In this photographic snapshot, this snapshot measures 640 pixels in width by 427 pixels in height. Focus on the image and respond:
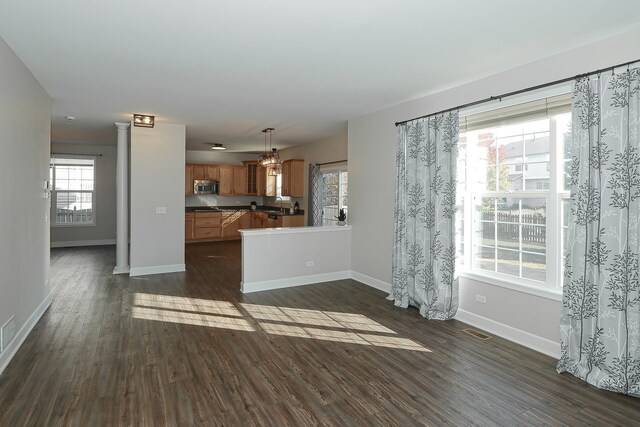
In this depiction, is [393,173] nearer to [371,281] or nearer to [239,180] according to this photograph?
[371,281]

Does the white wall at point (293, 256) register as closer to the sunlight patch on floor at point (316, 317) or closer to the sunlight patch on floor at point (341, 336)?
the sunlight patch on floor at point (316, 317)

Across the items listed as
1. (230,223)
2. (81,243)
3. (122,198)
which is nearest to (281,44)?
(122,198)

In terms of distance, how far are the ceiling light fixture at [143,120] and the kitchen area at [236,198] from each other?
12.5 feet

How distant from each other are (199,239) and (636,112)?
30.5 ft

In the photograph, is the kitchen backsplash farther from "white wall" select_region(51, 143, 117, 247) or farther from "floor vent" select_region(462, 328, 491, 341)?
"floor vent" select_region(462, 328, 491, 341)

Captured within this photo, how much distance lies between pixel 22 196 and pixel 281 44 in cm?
277

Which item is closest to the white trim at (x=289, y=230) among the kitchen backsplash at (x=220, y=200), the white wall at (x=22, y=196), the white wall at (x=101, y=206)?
the white wall at (x=22, y=196)

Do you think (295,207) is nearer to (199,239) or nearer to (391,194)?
(199,239)

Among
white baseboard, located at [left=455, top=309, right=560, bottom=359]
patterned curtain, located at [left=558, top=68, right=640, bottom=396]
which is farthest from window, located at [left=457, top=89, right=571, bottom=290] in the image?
white baseboard, located at [left=455, top=309, right=560, bottom=359]

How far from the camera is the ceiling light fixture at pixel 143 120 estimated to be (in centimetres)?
559

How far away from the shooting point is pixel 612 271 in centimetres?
269

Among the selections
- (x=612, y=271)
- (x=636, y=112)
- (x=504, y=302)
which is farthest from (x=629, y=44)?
(x=504, y=302)

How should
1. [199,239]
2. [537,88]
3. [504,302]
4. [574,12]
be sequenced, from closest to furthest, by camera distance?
[574,12] < [537,88] < [504,302] < [199,239]

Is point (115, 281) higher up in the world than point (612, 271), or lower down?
lower down
